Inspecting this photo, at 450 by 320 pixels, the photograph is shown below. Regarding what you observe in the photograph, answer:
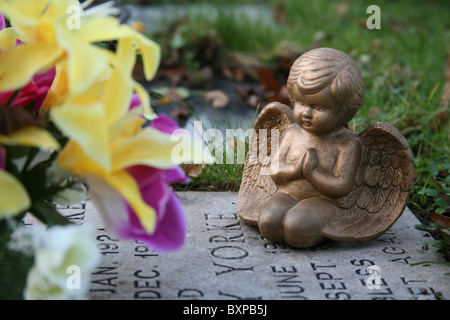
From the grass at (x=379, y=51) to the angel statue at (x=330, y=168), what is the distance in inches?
15.0

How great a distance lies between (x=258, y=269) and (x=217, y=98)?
2542mm

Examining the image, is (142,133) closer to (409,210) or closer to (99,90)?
(99,90)

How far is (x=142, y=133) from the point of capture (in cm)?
162

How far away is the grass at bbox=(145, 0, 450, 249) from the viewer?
10.7 ft

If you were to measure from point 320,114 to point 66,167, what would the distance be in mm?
1074

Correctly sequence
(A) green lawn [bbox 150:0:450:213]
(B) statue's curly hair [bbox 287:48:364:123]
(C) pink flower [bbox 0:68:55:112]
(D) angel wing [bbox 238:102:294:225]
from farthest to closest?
(A) green lawn [bbox 150:0:450:213]
(D) angel wing [bbox 238:102:294:225]
(B) statue's curly hair [bbox 287:48:364:123]
(C) pink flower [bbox 0:68:55:112]

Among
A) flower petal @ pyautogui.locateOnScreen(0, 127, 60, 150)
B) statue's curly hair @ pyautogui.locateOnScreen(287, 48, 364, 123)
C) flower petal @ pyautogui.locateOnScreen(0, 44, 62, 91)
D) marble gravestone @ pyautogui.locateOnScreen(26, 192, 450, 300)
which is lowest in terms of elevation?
marble gravestone @ pyautogui.locateOnScreen(26, 192, 450, 300)

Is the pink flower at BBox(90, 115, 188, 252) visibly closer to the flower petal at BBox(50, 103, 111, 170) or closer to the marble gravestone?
the flower petal at BBox(50, 103, 111, 170)

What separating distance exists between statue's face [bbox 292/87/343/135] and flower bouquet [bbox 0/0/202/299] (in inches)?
27.7

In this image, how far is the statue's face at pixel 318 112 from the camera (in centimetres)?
235

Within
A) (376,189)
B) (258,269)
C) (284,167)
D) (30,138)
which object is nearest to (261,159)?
(284,167)

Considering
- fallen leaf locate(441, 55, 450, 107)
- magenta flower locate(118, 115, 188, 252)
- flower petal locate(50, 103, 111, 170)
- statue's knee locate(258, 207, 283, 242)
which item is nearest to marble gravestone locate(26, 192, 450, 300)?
statue's knee locate(258, 207, 283, 242)

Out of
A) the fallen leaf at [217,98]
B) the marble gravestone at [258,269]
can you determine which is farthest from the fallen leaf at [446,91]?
the marble gravestone at [258,269]
